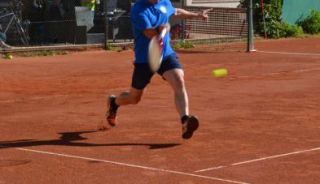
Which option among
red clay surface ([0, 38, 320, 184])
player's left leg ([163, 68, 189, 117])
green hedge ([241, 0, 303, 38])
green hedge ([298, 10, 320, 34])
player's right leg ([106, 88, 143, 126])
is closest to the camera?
red clay surface ([0, 38, 320, 184])

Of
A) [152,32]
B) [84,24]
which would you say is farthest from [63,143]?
[84,24]

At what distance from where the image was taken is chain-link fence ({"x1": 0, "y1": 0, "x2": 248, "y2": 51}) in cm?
2244

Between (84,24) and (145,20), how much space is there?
14.7 m

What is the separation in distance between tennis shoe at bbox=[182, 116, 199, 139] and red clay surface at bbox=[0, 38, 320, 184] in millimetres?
127

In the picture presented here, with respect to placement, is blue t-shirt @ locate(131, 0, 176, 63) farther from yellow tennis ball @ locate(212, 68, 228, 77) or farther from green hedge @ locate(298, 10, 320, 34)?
green hedge @ locate(298, 10, 320, 34)

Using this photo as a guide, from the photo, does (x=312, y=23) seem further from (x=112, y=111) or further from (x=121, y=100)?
(x=121, y=100)

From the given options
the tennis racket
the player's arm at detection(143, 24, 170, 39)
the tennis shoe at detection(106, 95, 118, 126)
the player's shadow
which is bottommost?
the player's shadow

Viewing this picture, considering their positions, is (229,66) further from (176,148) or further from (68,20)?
(176,148)

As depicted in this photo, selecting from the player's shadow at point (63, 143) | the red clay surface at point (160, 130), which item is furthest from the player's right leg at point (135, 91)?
the player's shadow at point (63, 143)

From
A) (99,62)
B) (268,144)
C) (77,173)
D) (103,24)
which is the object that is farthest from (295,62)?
(77,173)

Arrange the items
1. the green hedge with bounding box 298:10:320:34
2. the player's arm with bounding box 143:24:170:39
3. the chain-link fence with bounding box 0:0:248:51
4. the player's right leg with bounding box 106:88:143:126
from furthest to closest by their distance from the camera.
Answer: the green hedge with bounding box 298:10:320:34 < the chain-link fence with bounding box 0:0:248:51 < the player's right leg with bounding box 106:88:143:126 < the player's arm with bounding box 143:24:170:39

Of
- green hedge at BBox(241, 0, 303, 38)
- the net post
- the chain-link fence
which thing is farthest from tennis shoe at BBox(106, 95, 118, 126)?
green hedge at BBox(241, 0, 303, 38)

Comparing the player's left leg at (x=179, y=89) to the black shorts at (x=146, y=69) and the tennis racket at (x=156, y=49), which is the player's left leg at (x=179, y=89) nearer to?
the black shorts at (x=146, y=69)

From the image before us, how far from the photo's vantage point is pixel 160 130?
32.0ft
